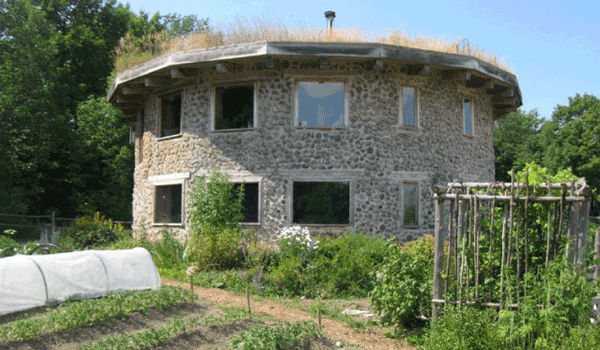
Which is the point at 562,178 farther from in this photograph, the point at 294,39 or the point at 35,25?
Result: the point at 35,25

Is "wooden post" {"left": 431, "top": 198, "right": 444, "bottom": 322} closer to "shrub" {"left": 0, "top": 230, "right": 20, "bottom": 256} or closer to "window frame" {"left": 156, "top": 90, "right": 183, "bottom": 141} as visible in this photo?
"shrub" {"left": 0, "top": 230, "right": 20, "bottom": 256}

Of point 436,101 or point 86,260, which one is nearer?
point 86,260

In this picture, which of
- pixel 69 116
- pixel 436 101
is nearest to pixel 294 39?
pixel 436 101

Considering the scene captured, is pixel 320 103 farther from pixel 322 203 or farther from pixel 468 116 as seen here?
pixel 468 116

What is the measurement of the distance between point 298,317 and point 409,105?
7.84 m

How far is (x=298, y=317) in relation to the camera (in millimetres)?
8688

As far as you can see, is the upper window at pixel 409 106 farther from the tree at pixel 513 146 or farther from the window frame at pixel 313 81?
the tree at pixel 513 146

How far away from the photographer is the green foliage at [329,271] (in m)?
10.8

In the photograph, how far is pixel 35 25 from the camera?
2622cm

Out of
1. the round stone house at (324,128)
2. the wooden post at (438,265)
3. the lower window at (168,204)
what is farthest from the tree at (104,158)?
the wooden post at (438,265)

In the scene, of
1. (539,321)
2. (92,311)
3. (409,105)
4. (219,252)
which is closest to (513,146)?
(409,105)

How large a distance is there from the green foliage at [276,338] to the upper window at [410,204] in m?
7.60

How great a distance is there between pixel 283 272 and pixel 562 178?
5.76 meters

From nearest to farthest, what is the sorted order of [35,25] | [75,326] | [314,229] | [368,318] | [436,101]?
[75,326] → [368,318] → [314,229] → [436,101] → [35,25]
